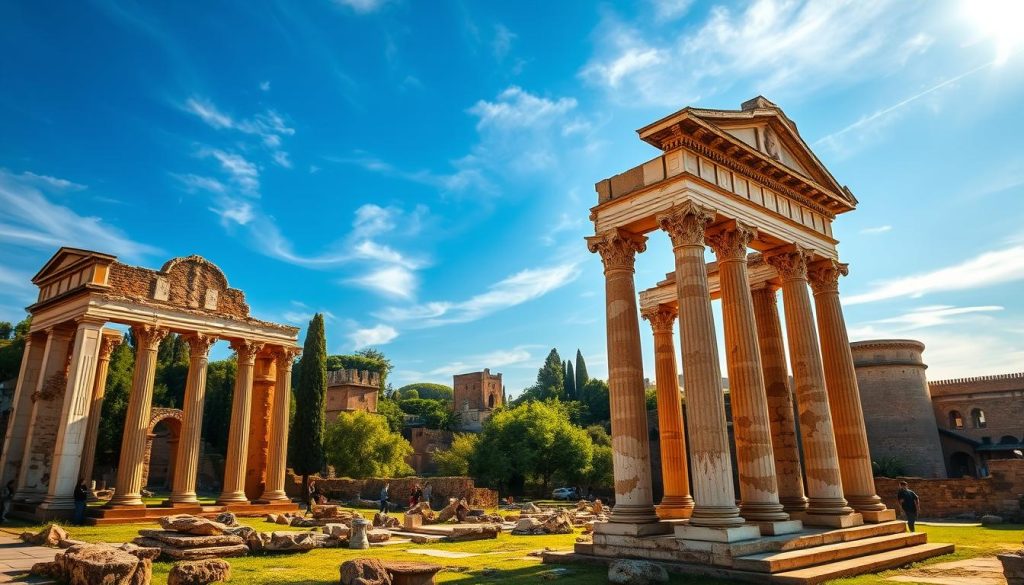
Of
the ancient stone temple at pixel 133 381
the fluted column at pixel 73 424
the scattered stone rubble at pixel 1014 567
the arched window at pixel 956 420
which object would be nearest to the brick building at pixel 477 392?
the arched window at pixel 956 420

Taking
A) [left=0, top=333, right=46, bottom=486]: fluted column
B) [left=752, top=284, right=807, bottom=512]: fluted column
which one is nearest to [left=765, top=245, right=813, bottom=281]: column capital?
[left=752, top=284, right=807, bottom=512]: fluted column

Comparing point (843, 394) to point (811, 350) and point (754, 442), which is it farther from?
point (754, 442)

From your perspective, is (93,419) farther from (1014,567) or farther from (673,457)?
(1014,567)

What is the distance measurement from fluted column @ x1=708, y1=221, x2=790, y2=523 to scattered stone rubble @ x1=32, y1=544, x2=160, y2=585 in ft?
32.8

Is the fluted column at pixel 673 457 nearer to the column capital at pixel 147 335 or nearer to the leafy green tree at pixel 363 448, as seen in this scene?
the column capital at pixel 147 335

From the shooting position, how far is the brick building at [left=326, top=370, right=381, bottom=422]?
6350cm

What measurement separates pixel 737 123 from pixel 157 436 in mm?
50457

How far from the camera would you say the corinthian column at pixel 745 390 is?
11383 millimetres

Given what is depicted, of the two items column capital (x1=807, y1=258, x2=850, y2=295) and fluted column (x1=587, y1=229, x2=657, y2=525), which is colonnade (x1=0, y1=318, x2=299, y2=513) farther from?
column capital (x1=807, y1=258, x2=850, y2=295)

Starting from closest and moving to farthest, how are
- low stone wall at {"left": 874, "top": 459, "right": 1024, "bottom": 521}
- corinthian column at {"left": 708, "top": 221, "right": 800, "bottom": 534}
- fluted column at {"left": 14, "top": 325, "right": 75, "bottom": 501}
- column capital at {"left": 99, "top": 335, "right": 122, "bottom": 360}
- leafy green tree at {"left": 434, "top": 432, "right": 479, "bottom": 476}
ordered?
corinthian column at {"left": 708, "top": 221, "right": 800, "bottom": 534}, fluted column at {"left": 14, "top": 325, "right": 75, "bottom": 501}, low stone wall at {"left": 874, "top": 459, "right": 1024, "bottom": 521}, column capital at {"left": 99, "top": 335, "right": 122, "bottom": 360}, leafy green tree at {"left": 434, "top": 432, "right": 479, "bottom": 476}

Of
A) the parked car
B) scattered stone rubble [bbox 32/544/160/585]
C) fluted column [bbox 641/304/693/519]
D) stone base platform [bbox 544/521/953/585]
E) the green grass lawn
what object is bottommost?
the parked car

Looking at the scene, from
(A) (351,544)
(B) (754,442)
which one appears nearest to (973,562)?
(B) (754,442)

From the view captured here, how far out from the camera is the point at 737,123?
45.8ft

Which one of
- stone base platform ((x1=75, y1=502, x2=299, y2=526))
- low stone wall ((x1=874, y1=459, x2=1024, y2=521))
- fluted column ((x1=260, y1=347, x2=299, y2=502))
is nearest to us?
stone base platform ((x1=75, y1=502, x2=299, y2=526))
